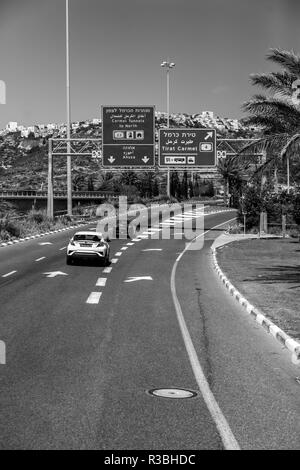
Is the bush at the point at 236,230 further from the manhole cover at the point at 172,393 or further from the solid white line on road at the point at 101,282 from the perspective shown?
the manhole cover at the point at 172,393

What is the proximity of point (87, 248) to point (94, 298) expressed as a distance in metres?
10.3

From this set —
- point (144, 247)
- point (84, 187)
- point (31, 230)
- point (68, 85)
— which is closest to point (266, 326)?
point (144, 247)

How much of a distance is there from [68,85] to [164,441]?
182 feet

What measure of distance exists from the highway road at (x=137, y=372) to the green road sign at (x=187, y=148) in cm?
3079

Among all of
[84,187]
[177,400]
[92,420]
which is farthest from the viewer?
[84,187]

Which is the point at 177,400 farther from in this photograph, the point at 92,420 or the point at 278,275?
the point at 278,275

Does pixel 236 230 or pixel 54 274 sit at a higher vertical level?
pixel 54 274

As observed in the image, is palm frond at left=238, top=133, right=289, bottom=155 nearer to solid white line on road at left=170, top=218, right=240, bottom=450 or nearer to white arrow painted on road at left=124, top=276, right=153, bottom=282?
white arrow painted on road at left=124, top=276, right=153, bottom=282

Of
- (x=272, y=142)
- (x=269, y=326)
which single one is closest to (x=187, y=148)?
(x=272, y=142)

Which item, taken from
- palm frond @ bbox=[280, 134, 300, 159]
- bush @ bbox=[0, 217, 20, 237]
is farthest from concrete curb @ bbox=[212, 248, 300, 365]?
bush @ bbox=[0, 217, 20, 237]

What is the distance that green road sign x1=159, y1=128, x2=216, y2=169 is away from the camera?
2015 inches

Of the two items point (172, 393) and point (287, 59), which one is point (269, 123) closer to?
point (287, 59)

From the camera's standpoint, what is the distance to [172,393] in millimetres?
8672

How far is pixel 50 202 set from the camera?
5550cm
